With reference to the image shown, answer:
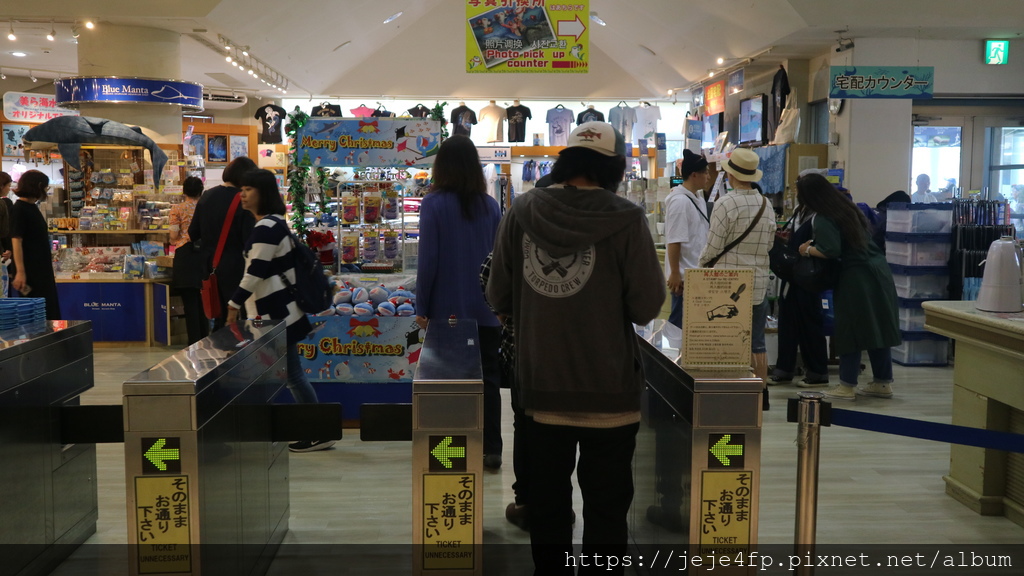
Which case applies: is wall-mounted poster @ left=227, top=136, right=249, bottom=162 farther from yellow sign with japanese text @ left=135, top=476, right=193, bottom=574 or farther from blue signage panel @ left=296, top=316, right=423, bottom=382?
yellow sign with japanese text @ left=135, top=476, right=193, bottom=574

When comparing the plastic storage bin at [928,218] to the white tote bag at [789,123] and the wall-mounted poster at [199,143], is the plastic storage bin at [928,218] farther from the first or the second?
the wall-mounted poster at [199,143]

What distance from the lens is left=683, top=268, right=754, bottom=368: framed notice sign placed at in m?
2.32

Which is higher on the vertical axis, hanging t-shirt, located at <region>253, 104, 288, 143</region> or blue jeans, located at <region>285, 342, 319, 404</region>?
hanging t-shirt, located at <region>253, 104, 288, 143</region>

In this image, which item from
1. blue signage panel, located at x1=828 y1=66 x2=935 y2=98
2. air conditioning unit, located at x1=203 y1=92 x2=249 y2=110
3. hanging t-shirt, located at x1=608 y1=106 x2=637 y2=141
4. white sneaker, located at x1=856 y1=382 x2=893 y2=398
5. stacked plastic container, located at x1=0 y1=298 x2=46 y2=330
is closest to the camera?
stacked plastic container, located at x1=0 y1=298 x2=46 y2=330

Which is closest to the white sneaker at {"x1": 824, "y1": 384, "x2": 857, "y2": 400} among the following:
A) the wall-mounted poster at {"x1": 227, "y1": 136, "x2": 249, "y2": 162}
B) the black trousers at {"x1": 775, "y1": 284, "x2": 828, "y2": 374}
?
the black trousers at {"x1": 775, "y1": 284, "x2": 828, "y2": 374}

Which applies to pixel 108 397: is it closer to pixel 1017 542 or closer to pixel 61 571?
pixel 61 571

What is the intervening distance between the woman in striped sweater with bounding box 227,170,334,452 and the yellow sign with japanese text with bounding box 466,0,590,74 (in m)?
4.15

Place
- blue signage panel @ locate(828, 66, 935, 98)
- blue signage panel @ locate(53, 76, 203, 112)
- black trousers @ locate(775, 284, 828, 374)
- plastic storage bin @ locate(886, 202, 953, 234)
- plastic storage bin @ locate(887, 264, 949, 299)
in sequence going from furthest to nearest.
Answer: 1. blue signage panel @ locate(53, 76, 203, 112)
2. blue signage panel @ locate(828, 66, 935, 98)
3. plastic storage bin @ locate(887, 264, 949, 299)
4. plastic storage bin @ locate(886, 202, 953, 234)
5. black trousers @ locate(775, 284, 828, 374)

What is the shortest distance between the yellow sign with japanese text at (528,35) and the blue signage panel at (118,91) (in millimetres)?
4018

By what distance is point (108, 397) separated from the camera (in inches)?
232

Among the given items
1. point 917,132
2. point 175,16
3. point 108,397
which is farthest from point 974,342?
point 175,16

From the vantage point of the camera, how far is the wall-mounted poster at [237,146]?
1658cm

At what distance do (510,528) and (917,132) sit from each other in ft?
25.0

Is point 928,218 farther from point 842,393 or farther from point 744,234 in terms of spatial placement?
point 744,234
